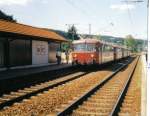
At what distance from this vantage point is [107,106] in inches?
407

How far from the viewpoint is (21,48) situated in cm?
2533

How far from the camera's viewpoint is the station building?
2231 centimetres

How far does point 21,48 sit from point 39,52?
14.3 feet

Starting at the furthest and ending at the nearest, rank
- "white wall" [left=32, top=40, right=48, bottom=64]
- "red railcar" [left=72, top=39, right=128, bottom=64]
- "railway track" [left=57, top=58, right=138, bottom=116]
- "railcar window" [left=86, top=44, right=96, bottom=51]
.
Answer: "white wall" [left=32, top=40, right=48, bottom=64] → "railcar window" [left=86, top=44, right=96, bottom=51] → "red railcar" [left=72, top=39, right=128, bottom=64] → "railway track" [left=57, top=58, right=138, bottom=116]

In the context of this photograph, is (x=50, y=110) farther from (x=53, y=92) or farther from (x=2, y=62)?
(x=2, y=62)

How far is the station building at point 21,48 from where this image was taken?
73.2 ft

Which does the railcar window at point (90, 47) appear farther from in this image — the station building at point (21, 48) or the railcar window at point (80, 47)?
the station building at point (21, 48)

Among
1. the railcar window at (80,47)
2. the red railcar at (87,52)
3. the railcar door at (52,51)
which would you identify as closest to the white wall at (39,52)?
the railcar door at (52,51)

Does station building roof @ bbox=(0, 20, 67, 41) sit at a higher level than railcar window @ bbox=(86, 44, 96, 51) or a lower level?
higher

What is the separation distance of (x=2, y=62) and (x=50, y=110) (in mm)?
13726

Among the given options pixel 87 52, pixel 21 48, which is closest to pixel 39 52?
pixel 21 48

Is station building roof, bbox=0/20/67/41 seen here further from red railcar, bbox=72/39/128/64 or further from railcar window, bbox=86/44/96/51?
railcar window, bbox=86/44/96/51

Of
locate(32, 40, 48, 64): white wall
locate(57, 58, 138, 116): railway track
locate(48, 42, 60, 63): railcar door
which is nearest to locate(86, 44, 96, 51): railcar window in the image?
locate(32, 40, 48, 64): white wall

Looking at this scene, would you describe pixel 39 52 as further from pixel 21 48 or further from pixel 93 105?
pixel 93 105
